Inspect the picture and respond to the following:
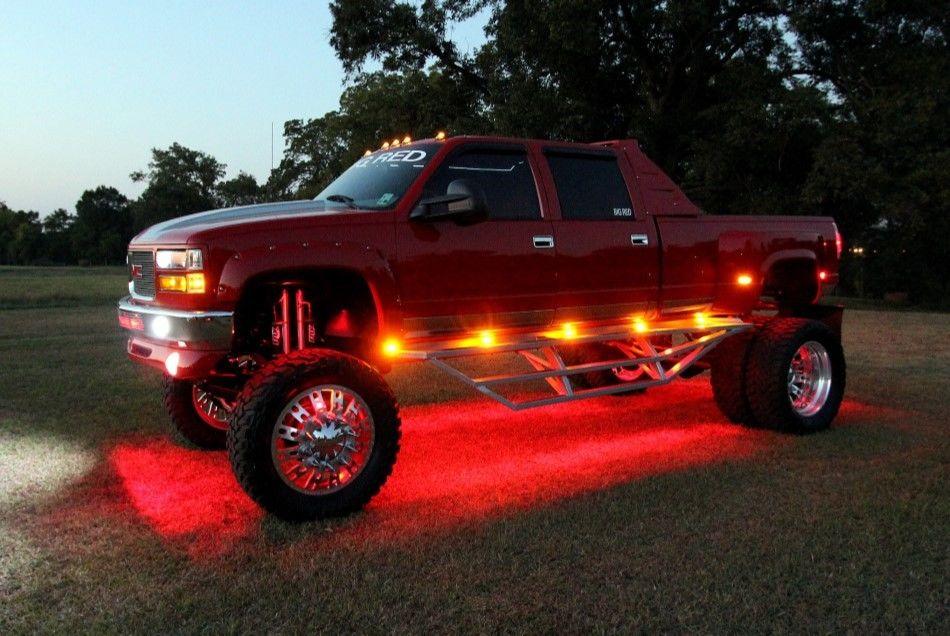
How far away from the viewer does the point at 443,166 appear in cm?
556

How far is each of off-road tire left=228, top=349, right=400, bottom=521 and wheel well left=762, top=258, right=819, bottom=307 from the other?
13.8 feet

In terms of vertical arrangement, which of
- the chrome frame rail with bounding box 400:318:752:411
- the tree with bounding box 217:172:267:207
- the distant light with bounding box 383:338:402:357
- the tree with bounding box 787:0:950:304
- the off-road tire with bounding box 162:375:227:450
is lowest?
the off-road tire with bounding box 162:375:227:450

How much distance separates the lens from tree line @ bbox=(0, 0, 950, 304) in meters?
18.7

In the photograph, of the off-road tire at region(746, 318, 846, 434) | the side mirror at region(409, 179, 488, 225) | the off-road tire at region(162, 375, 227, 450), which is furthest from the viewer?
the off-road tire at region(746, 318, 846, 434)

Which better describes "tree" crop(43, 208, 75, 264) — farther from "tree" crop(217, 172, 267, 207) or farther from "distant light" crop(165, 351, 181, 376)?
"distant light" crop(165, 351, 181, 376)

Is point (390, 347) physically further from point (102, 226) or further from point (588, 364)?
point (102, 226)

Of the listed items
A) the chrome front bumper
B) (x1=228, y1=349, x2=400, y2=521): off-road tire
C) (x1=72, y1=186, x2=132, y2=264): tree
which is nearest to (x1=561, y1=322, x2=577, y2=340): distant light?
(x1=228, y1=349, x2=400, y2=521): off-road tire

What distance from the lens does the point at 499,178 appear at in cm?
585

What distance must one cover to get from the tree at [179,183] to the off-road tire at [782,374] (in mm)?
102183

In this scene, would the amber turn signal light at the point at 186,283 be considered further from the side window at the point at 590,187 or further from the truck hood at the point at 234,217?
the side window at the point at 590,187

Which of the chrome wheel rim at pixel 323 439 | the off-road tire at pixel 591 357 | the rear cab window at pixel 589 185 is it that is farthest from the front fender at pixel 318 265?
the off-road tire at pixel 591 357

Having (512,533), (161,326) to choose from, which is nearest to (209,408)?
(161,326)

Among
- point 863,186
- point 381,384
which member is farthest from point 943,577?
point 863,186

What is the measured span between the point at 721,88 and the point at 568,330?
55.2 feet
